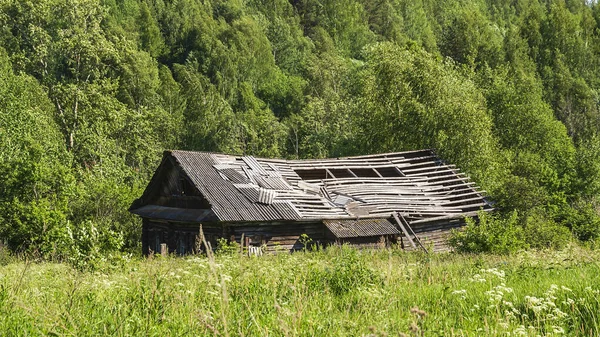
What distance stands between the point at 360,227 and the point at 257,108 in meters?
51.9

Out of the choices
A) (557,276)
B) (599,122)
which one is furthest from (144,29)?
(557,276)

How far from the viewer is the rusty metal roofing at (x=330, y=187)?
22.0 m

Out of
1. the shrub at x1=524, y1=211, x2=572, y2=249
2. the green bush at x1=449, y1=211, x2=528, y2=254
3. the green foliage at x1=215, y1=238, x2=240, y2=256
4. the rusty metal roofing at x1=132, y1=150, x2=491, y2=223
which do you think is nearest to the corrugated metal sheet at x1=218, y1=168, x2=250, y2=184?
the rusty metal roofing at x1=132, y1=150, x2=491, y2=223

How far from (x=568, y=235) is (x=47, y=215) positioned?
18.5 m

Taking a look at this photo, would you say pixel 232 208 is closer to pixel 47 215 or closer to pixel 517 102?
pixel 47 215

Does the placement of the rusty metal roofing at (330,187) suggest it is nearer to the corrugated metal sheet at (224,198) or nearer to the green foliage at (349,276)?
the corrugated metal sheet at (224,198)

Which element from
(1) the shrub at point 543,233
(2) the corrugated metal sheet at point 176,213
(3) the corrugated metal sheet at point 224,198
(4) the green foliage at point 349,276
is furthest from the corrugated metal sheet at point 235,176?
(4) the green foliage at point 349,276

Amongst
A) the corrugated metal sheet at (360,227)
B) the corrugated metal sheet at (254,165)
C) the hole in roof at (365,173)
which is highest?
the corrugated metal sheet at (254,165)

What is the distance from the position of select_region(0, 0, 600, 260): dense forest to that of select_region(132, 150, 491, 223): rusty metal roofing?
2.53m

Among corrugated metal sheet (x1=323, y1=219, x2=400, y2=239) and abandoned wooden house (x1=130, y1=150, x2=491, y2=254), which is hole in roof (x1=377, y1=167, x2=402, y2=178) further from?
corrugated metal sheet (x1=323, y1=219, x2=400, y2=239)

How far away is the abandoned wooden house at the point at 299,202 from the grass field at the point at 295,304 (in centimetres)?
1216

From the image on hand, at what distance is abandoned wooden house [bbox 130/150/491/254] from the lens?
21.8 meters

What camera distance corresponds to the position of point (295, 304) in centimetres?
538

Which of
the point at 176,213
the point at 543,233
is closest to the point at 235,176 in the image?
the point at 176,213
